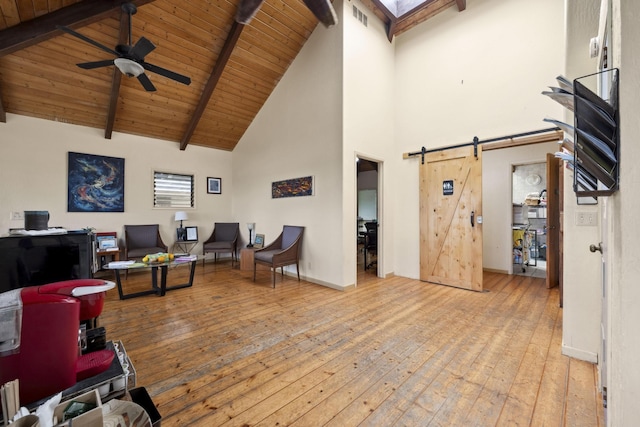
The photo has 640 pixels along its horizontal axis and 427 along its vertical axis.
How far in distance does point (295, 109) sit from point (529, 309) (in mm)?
4759

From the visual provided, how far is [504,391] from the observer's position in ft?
5.70

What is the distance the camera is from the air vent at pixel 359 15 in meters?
4.27

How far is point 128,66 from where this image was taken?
3.07 metres

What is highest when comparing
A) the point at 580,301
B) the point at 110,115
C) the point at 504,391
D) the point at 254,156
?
the point at 110,115

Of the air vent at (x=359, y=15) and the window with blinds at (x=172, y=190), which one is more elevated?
the air vent at (x=359, y=15)

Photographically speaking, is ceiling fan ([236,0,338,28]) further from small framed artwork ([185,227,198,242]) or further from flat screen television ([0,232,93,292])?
small framed artwork ([185,227,198,242])

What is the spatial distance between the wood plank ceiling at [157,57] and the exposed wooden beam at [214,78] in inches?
0.6

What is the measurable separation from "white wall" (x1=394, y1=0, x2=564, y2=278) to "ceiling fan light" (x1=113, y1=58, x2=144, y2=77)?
4082 millimetres

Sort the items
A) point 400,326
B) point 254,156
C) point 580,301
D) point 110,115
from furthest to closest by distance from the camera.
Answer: point 254,156 → point 110,115 → point 400,326 → point 580,301

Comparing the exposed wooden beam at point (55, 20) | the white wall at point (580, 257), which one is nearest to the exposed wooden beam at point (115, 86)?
the exposed wooden beam at point (55, 20)

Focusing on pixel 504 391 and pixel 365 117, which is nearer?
pixel 504 391

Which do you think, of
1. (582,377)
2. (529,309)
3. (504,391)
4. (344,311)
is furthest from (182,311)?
(529,309)

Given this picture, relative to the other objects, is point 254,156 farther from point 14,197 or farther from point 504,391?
point 504,391

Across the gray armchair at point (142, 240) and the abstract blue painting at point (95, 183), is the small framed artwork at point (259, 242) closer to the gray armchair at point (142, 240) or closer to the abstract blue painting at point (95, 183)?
the gray armchair at point (142, 240)
